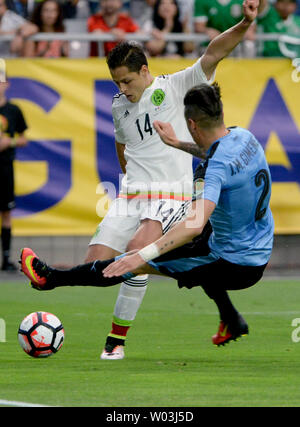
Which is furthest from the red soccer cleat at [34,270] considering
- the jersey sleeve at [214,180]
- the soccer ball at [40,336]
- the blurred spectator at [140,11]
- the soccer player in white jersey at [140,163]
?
the blurred spectator at [140,11]

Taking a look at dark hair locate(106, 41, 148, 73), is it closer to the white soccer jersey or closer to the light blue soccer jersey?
the white soccer jersey

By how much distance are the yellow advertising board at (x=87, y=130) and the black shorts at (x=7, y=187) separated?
0.21 metres

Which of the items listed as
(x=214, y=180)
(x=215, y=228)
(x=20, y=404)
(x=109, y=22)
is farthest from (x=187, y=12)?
(x=20, y=404)

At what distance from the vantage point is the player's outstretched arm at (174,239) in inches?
247

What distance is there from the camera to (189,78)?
8141 mm

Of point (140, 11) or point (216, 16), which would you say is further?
point (140, 11)

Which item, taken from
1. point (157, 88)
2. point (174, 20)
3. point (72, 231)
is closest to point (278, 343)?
point (157, 88)

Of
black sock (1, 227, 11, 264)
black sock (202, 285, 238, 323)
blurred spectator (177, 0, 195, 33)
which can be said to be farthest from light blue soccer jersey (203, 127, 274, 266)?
blurred spectator (177, 0, 195, 33)

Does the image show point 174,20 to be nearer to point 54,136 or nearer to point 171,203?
point 54,136

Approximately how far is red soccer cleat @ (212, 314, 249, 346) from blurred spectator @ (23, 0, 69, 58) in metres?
8.55

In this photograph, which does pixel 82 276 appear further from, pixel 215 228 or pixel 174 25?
pixel 174 25

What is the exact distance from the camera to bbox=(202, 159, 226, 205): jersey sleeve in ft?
21.0

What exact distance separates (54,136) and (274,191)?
3.41 m

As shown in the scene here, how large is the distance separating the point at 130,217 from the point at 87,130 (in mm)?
7395
